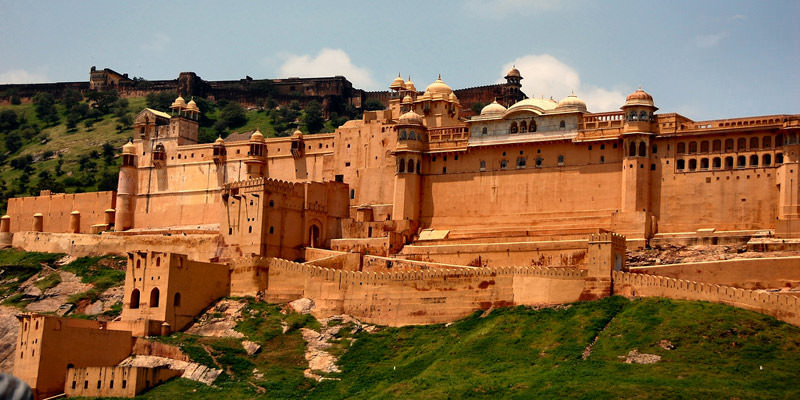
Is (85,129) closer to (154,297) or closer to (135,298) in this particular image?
(135,298)

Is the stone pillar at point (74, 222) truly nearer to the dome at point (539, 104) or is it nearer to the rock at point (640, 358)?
the dome at point (539, 104)

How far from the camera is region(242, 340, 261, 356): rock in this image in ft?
165

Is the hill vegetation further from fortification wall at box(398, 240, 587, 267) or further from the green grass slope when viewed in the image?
the green grass slope

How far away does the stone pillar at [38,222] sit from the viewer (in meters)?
75.4

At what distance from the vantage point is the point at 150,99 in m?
120

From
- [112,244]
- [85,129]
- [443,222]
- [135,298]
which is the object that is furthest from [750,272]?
[85,129]

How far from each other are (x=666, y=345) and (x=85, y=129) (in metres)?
88.4

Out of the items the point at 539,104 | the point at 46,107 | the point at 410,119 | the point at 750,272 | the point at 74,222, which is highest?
the point at 46,107

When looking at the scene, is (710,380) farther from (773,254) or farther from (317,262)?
A: (317,262)

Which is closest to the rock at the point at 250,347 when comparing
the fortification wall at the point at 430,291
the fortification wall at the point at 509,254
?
the fortification wall at the point at 430,291

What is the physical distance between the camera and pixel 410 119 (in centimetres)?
6556

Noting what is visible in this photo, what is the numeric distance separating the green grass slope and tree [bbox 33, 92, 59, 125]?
76520 millimetres

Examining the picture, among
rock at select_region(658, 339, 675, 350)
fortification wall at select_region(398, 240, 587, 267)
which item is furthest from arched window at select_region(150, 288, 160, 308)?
rock at select_region(658, 339, 675, 350)

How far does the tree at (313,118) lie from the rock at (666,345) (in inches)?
2675
